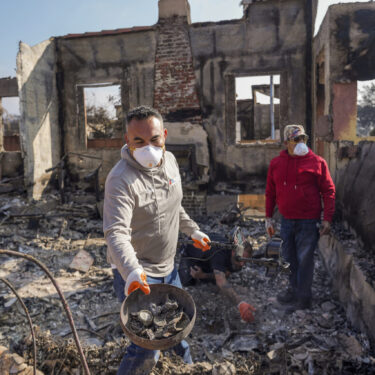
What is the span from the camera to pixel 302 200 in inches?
146

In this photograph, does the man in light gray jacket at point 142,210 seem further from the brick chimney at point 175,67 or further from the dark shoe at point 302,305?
the brick chimney at point 175,67

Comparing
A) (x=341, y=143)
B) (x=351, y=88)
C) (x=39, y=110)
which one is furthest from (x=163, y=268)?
(x=39, y=110)

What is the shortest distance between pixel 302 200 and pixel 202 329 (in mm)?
1843

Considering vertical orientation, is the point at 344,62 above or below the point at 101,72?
below

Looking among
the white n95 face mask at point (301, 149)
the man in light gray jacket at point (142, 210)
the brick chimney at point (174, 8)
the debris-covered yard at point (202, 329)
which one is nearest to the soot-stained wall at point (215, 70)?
the brick chimney at point (174, 8)

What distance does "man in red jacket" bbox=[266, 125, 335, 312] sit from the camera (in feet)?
12.1

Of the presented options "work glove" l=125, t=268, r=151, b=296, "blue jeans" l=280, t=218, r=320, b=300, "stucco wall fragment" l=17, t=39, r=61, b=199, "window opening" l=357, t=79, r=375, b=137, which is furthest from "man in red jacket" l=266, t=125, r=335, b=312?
"window opening" l=357, t=79, r=375, b=137

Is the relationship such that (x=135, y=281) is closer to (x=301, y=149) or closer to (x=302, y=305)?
(x=301, y=149)

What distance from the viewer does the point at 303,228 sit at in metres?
3.78

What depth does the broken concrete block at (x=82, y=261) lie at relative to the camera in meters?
5.45

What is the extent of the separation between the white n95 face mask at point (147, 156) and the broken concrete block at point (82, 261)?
391cm

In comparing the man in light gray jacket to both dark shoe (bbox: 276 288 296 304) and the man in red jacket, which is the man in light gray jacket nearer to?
the man in red jacket

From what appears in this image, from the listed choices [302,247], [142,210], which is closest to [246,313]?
[302,247]

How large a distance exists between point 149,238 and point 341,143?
13.5 feet
